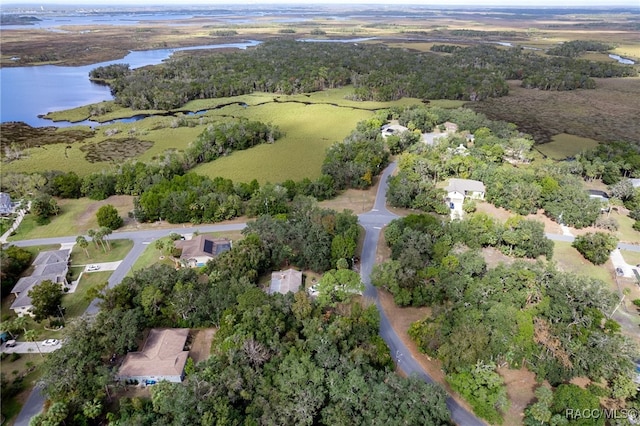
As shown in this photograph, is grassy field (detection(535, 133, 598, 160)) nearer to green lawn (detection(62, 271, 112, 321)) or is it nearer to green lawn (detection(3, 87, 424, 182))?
green lawn (detection(3, 87, 424, 182))

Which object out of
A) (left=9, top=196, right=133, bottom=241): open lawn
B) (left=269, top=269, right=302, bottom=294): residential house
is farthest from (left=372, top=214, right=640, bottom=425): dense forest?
(left=9, top=196, right=133, bottom=241): open lawn

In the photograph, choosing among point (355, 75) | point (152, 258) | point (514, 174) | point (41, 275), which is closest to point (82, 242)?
point (41, 275)

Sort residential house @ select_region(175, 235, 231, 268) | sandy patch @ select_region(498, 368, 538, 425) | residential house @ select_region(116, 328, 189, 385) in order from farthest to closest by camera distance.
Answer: residential house @ select_region(175, 235, 231, 268), residential house @ select_region(116, 328, 189, 385), sandy patch @ select_region(498, 368, 538, 425)

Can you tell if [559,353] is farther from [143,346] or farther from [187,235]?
[187,235]

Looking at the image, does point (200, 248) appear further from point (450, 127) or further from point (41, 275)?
point (450, 127)

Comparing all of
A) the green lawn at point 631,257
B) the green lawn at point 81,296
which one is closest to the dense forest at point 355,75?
the green lawn at point 81,296

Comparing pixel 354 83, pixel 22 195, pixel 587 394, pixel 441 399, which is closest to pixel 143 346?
pixel 441 399
